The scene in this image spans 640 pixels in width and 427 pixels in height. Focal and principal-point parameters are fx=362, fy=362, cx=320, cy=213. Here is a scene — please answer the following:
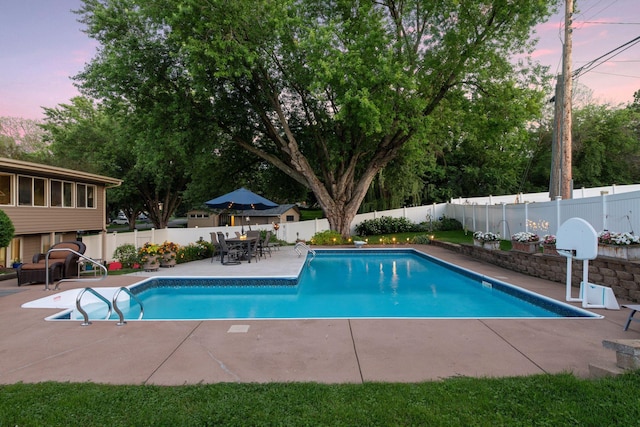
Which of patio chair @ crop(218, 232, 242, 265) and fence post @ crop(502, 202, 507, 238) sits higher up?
fence post @ crop(502, 202, 507, 238)

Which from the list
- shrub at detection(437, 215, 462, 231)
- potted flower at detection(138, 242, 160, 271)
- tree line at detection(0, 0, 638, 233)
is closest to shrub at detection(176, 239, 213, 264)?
potted flower at detection(138, 242, 160, 271)

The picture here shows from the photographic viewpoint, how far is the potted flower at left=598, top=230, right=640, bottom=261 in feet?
20.6

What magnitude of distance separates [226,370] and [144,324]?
89.9 inches

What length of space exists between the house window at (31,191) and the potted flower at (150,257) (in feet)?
17.4

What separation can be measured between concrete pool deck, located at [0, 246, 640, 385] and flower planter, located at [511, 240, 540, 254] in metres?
3.86

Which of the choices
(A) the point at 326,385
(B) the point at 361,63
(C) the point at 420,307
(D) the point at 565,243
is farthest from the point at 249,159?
(A) the point at 326,385

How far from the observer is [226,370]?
136 inches

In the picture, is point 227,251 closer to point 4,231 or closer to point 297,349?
point 4,231

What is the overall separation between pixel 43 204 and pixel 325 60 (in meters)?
11.5

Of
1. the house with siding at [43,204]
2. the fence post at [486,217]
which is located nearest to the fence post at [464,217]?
the fence post at [486,217]

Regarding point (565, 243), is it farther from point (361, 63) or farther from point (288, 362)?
point (361, 63)

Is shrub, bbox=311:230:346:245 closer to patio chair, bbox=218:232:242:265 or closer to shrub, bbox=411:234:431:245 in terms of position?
shrub, bbox=411:234:431:245

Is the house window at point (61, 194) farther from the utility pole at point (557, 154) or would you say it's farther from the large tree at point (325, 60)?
the utility pole at point (557, 154)

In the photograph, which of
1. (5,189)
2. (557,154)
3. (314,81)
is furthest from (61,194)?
(557,154)
